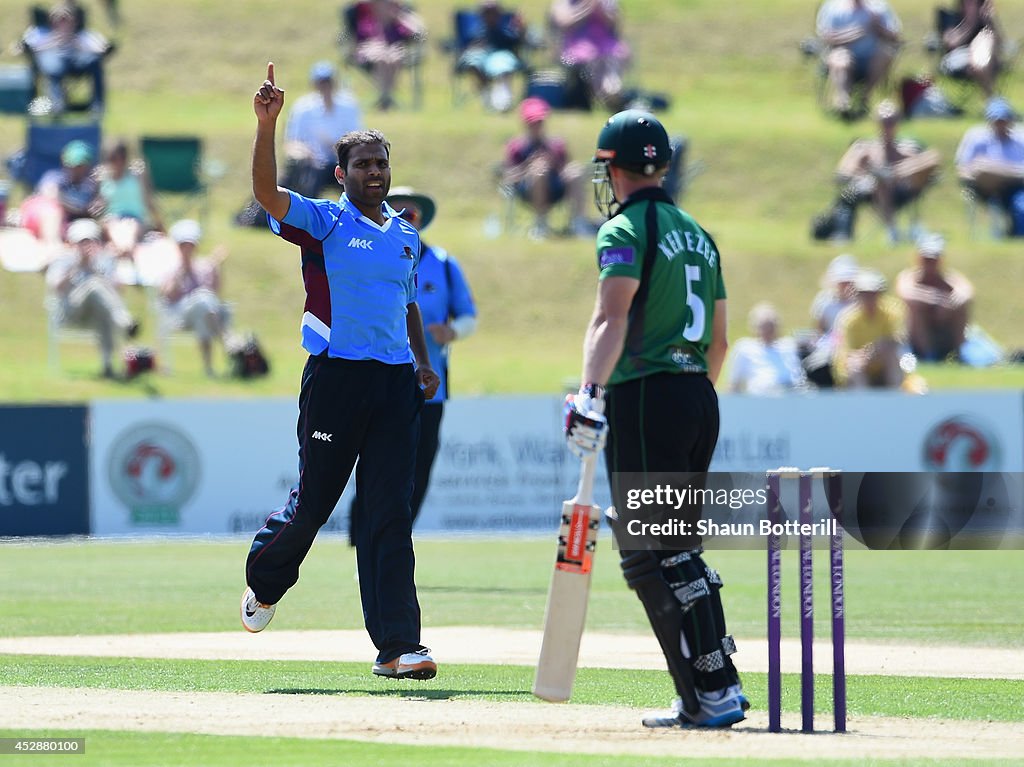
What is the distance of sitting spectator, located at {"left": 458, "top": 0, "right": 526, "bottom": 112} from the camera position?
31641 millimetres

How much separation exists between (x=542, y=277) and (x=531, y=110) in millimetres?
2466

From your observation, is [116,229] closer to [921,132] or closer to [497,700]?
[921,132]

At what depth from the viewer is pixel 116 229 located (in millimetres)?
24672

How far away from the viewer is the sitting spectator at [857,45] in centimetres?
3130

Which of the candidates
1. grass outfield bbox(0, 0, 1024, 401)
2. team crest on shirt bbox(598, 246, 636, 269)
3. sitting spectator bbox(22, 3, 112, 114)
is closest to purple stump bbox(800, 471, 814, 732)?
team crest on shirt bbox(598, 246, 636, 269)

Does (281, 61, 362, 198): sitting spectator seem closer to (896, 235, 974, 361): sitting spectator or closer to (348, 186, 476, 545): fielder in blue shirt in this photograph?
(896, 235, 974, 361): sitting spectator

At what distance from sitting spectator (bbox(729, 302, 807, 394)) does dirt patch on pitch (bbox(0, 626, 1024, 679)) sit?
37.9 feet

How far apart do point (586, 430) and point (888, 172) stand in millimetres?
22371

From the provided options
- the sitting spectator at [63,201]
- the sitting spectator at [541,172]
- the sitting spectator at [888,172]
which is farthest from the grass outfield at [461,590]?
the sitting spectator at [888,172]

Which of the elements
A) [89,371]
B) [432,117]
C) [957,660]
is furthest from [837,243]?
[957,660]

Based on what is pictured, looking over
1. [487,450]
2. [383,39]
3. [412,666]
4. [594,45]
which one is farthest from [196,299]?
[412,666]

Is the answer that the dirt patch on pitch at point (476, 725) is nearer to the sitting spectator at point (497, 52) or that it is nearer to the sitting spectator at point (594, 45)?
the sitting spectator at point (594, 45)

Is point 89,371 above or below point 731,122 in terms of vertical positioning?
below

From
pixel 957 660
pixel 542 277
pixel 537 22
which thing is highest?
pixel 537 22
